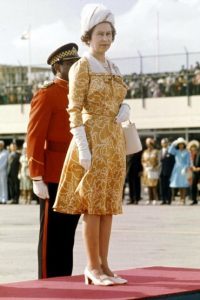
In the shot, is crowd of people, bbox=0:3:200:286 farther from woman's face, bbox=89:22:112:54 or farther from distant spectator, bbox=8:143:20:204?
distant spectator, bbox=8:143:20:204

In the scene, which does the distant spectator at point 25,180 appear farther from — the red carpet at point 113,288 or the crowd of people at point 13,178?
the red carpet at point 113,288

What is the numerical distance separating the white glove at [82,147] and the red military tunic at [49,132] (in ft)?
2.55

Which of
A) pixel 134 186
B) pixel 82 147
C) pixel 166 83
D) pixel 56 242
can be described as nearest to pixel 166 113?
pixel 166 83

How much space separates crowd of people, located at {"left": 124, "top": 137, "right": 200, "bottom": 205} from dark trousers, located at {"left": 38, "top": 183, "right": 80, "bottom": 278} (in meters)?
19.0

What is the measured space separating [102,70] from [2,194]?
23.4 metres

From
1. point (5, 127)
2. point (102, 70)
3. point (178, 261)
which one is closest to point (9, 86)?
point (5, 127)

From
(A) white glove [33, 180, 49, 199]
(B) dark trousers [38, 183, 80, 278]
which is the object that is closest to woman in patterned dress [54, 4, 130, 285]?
(A) white glove [33, 180, 49, 199]

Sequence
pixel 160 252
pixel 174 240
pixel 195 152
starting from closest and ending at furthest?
pixel 160 252 → pixel 174 240 → pixel 195 152

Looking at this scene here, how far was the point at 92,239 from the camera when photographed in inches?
269

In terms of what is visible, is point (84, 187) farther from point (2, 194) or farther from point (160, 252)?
point (2, 194)

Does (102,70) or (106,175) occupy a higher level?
(102,70)

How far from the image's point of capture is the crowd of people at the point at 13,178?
29531 mm

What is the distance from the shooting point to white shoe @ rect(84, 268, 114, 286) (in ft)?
22.4

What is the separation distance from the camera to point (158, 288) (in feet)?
21.8
